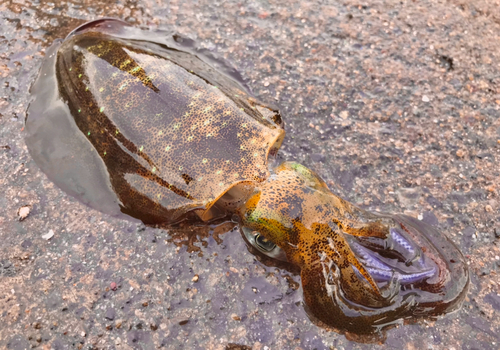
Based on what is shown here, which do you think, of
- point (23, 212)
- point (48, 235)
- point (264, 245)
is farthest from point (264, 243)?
point (23, 212)

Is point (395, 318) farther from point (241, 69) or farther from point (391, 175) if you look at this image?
point (241, 69)

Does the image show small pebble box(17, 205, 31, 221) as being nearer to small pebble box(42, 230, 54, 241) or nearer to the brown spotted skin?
small pebble box(42, 230, 54, 241)

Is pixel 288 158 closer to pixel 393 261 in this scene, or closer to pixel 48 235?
pixel 393 261

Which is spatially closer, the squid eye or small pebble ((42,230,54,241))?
the squid eye

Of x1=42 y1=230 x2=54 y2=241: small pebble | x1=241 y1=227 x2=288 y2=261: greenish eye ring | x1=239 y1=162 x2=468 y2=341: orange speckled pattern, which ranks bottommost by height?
x1=42 y1=230 x2=54 y2=241: small pebble

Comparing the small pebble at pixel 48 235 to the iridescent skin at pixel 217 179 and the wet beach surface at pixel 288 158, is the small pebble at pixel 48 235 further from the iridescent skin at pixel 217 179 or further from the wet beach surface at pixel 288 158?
the iridescent skin at pixel 217 179

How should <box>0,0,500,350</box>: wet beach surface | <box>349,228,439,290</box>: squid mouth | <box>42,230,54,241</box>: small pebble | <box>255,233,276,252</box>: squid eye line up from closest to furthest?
<box>349,228,439,290</box>: squid mouth
<box>0,0,500,350</box>: wet beach surface
<box>255,233,276,252</box>: squid eye
<box>42,230,54,241</box>: small pebble

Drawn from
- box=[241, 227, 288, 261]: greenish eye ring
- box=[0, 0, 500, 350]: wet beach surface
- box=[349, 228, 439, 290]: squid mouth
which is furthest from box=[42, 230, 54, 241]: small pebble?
box=[349, 228, 439, 290]: squid mouth
